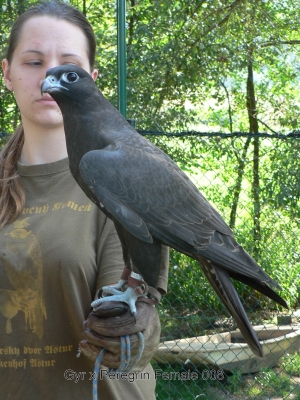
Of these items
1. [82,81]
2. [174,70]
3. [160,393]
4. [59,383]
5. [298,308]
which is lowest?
[160,393]

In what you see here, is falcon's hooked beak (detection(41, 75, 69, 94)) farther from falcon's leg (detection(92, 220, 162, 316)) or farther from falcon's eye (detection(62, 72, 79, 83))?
falcon's leg (detection(92, 220, 162, 316))

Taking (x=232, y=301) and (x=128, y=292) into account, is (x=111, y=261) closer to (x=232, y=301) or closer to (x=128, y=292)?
(x=128, y=292)

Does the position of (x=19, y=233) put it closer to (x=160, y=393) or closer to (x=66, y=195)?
(x=66, y=195)

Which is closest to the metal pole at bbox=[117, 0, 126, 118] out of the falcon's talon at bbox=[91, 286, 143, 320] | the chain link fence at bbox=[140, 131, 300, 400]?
the chain link fence at bbox=[140, 131, 300, 400]

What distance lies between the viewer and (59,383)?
6.73ft

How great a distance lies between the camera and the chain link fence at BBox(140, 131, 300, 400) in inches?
175

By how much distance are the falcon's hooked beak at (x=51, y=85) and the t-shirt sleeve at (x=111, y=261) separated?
57 cm

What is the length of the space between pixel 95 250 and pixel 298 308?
12.4 ft

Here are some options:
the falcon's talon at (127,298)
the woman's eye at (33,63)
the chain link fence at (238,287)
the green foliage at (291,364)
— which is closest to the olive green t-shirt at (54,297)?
the falcon's talon at (127,298)

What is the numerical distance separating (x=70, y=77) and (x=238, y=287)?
3.73 metres

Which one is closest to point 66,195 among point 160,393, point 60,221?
point 60,221

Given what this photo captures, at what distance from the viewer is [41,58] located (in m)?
2.19

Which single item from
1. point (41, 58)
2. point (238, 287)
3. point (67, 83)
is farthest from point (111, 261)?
point (238, 287)

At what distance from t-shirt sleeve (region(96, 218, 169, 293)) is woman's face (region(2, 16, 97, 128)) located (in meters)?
0.57
